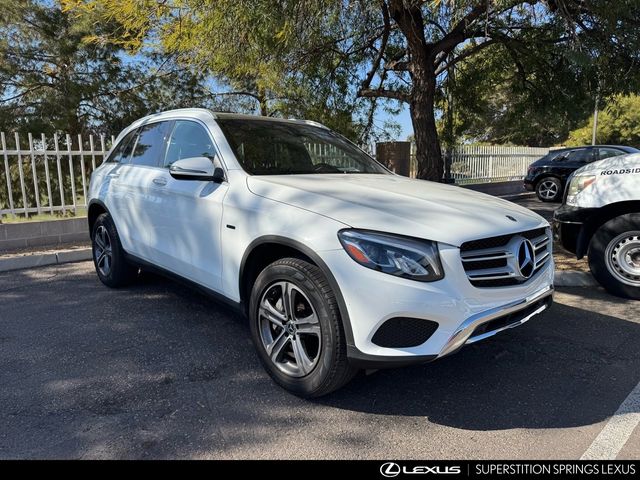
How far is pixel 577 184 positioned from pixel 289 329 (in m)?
3.83

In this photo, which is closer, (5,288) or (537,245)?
(537,245)

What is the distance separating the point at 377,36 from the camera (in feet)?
29.5

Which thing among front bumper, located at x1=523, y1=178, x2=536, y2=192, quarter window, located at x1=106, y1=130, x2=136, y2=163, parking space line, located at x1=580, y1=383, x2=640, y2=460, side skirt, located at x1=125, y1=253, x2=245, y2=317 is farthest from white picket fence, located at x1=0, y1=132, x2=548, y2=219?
parking space line, located at x1=580, y1=383, x2=640, y2=460

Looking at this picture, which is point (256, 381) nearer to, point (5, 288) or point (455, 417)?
point (455, 417)

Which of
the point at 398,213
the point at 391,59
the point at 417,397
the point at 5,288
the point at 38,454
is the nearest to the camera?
the point at 38,454

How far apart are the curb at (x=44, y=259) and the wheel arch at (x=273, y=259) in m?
4.57

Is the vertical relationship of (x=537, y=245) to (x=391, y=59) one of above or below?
below

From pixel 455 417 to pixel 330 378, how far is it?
0.77 m

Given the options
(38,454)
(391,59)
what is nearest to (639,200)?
(38,454)

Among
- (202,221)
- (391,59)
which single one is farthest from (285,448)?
(391,59)

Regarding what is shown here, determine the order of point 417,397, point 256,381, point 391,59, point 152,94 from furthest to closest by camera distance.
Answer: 1. point 152,94
2. point 391,59
3. point 256,381
4. point 417,397

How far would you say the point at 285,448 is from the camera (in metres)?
2.52

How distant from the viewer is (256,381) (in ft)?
10.6

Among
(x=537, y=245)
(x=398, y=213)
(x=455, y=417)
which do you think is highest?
(x=398, y=213)
